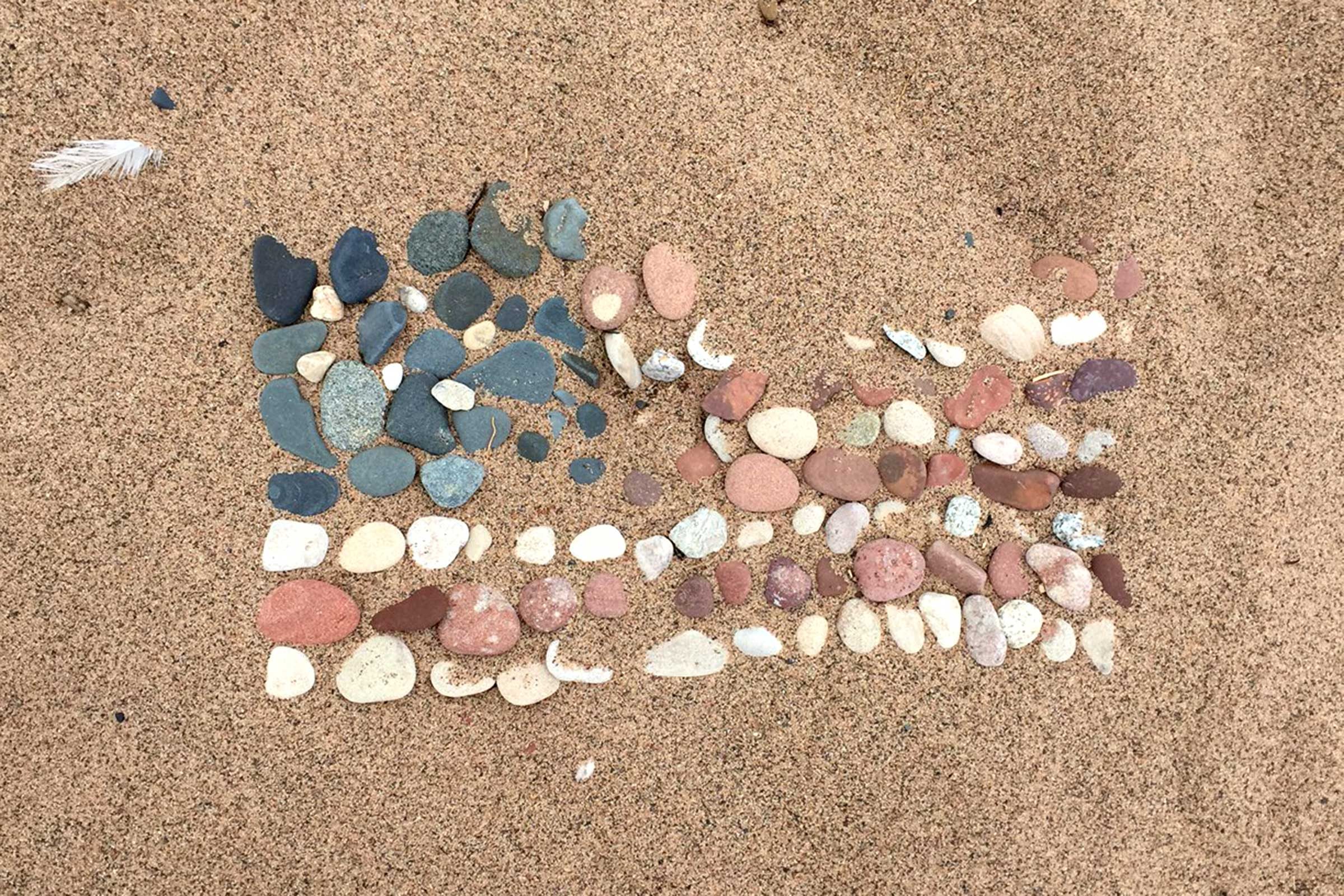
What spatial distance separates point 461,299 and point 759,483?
64cm

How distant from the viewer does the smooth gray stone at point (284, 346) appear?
1479 mm

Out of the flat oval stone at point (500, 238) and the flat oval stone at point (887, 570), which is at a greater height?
the flat oval stone at point (500, 238)

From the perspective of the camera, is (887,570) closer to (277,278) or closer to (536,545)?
(536,545)

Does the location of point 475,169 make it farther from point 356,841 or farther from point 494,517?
point 356,841

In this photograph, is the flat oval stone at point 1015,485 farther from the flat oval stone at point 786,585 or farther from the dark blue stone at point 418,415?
the dark blue stone at point 418,415

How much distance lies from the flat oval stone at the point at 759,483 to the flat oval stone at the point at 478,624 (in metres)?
0.47

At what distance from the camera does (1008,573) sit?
1625mm

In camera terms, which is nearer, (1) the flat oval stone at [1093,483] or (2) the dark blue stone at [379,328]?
(2) the dark blue stone at [379,328]

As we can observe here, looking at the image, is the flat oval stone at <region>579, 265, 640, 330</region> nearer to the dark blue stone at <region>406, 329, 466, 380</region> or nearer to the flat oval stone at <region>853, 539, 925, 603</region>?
the dark blue stone at <region>406, 329, 466, 380</region>

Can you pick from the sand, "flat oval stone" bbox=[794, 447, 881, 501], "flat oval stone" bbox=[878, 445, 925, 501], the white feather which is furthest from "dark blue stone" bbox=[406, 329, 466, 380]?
"flat oval stone" bbox=[878, 445, 925, 501]

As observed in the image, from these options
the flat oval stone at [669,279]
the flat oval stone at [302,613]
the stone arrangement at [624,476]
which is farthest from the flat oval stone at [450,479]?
the flat oval stone at [669,279]

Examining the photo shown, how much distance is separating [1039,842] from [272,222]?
183 centimetres

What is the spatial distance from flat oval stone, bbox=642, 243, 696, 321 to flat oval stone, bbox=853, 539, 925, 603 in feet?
1.91

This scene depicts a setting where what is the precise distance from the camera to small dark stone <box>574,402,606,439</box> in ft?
5.08
